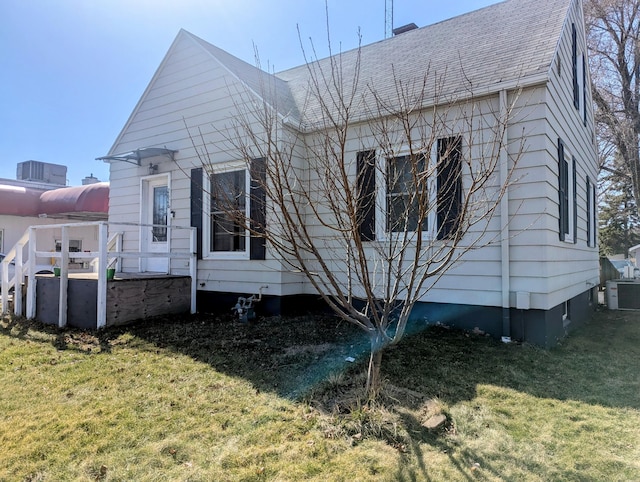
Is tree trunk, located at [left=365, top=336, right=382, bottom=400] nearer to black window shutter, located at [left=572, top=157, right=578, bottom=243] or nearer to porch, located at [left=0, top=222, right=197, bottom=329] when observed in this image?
porch, located at [left=0, top=222, right=197, bottom=329]

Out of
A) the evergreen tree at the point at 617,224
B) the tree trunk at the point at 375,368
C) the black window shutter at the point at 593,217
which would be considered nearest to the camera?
the tree trunk at the point at 375,368

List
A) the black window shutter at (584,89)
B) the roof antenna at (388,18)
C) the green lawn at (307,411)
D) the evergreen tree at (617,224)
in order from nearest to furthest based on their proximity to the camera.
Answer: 1. the green lawn at (307,411)
2. the black window shutter at (584,89)
3. the roof antenna at (388,18)
4. the evergreen tree at (617,224)

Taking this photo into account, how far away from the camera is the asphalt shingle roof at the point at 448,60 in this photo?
5473mm

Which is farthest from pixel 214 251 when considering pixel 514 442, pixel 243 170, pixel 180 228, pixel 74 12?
pixel 514 442

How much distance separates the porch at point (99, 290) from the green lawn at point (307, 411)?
781 mm

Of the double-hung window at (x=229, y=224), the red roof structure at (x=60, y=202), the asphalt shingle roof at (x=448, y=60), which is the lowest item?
the double-hung window at (x=229, y=224)

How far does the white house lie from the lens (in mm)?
5156

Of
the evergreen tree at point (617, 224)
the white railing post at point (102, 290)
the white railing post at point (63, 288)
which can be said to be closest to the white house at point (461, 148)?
the white railing post at point (102, 290)

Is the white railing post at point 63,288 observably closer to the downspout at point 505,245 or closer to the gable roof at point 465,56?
the gable roof at point 465,56

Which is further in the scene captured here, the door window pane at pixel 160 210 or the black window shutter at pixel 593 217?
the black window shutter at pixel 593 217

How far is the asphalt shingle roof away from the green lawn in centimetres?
318

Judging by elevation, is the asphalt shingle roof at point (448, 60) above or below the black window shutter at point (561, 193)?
above

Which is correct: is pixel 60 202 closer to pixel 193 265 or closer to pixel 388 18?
pixel 193 265

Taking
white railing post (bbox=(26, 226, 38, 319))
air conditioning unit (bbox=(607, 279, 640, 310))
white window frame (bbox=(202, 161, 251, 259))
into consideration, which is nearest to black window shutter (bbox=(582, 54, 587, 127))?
air conditioning unit (bbox=(607, 279, 640, 310))
